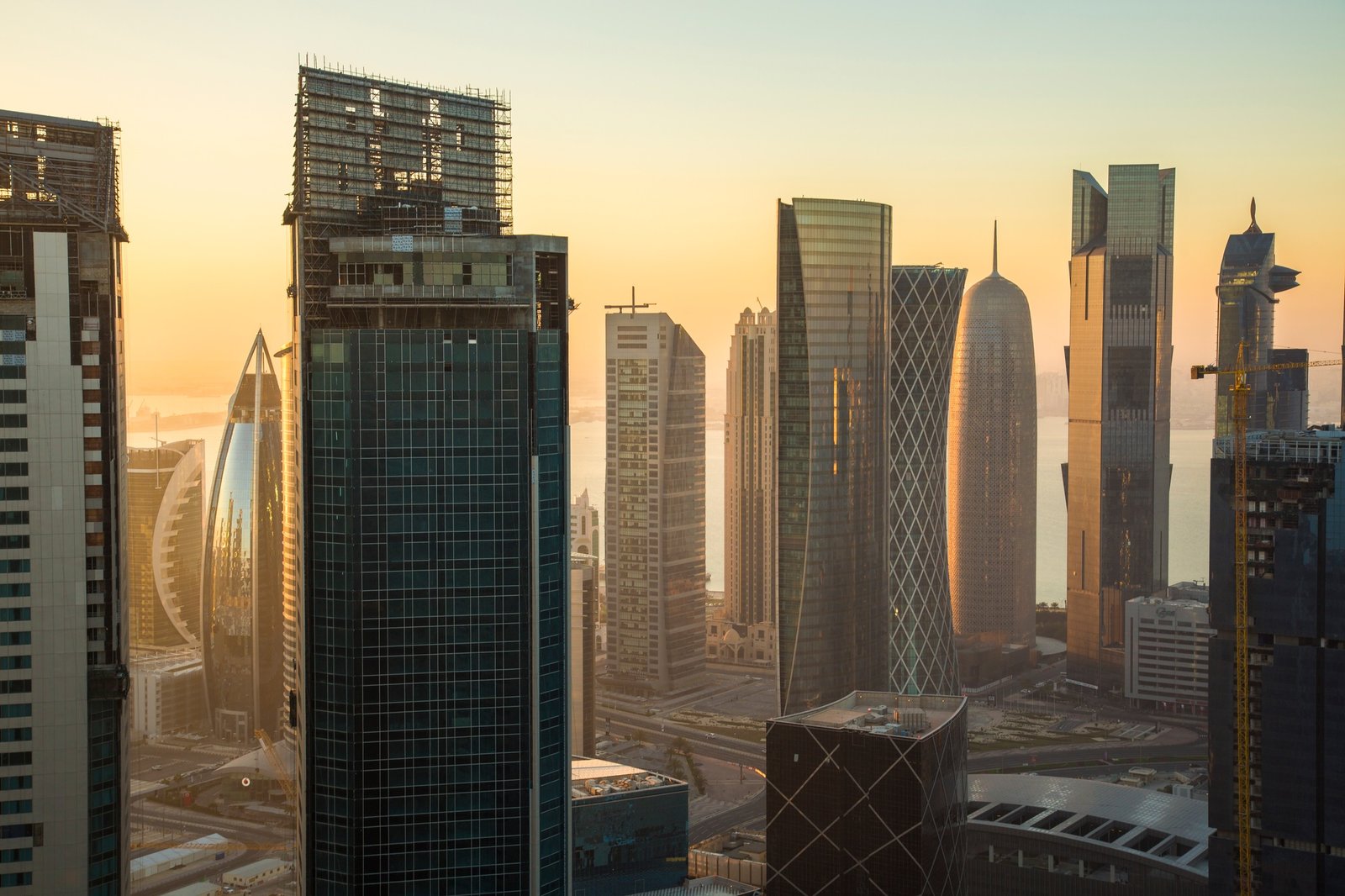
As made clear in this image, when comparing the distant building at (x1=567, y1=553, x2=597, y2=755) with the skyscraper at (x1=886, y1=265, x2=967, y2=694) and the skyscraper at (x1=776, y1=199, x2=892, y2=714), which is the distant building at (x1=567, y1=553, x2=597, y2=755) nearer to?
the skyscraper at (x1=776, y1=199, x2=892, y2=714)

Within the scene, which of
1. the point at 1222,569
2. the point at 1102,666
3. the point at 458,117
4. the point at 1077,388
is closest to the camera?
the point at 458,117

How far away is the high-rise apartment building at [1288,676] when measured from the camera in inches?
2424

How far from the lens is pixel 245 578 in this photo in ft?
420

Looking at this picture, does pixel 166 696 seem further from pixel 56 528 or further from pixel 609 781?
pixel 56 528

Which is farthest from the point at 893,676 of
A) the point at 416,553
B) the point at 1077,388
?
the point at 416,553

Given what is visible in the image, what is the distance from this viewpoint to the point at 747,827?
103m

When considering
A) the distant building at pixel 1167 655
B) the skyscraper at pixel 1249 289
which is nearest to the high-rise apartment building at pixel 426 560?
the distant building at pixel 1167 655

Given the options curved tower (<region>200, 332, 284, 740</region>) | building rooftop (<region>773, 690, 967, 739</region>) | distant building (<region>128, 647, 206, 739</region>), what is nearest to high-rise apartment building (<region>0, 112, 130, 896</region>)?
Answer: building rooftop (<region>773, 690, 967, 739</region>)

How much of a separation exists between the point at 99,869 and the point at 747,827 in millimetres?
62901

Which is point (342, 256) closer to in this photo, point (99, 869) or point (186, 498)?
point (99, 869)

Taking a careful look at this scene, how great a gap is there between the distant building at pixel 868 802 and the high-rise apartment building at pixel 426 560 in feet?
68.7

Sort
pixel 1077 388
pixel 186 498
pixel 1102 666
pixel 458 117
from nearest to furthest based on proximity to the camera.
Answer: pixel 458 117 < pixel 186 498 < pixel 1102 666 < pixel 1077 388

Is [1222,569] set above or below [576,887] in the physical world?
above

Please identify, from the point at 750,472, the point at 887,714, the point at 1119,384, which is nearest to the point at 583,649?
the point at 887,714
